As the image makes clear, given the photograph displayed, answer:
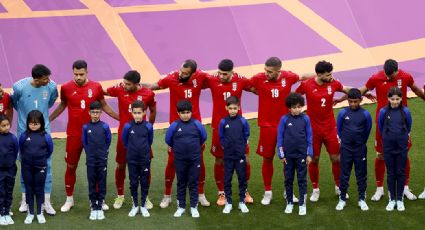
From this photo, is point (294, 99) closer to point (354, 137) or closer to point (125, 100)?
point (354, 137)

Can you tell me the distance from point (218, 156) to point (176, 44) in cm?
641

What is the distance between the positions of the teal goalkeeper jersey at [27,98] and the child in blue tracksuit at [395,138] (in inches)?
178

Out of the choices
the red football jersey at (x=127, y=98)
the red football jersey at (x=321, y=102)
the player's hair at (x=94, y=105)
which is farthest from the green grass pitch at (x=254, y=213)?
the player's hair at (x=94, y=105)

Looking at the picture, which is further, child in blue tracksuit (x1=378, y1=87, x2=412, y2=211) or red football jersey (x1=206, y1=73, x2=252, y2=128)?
red football jersey (x1=206, y1=73, x2=252, y2=128)

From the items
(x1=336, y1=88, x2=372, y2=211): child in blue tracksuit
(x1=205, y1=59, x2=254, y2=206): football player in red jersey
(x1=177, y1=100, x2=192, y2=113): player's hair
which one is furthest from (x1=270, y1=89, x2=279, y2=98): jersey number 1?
(x1=177, y1=100, x2=192, y2=113): player's hair

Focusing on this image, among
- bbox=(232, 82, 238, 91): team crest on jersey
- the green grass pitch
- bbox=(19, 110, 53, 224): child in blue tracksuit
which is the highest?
bbox=(232, 82, 238, 91): team crest on jersey

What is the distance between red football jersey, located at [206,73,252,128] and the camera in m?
11.5

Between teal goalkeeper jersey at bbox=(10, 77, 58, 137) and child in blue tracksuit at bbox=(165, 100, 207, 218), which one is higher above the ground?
teal goalkeeper jersey at bbox=(10, 77, 58, 137)

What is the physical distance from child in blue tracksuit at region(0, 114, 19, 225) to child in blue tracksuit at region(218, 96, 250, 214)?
2.72 meters

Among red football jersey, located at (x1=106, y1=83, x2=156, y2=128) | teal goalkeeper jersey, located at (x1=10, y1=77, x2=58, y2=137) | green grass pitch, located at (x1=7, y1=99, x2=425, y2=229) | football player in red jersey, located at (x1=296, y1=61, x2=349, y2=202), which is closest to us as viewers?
green grass pitch, located at (x1=7, y1=99, x2=425, y2=229)

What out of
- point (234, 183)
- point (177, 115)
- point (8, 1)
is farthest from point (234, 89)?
point (8, 1)

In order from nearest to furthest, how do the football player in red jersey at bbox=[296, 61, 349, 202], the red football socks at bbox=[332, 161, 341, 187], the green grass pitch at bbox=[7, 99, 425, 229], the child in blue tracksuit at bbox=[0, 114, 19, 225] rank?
the child in blue tracksuit at bbox=[0, 114, 19, 225]
the green grass pitch at bbox=[7, 99, 425, 229]
the football player in red jersey at bbox=[296, 61, 349, 202]
the red football socks at bbox=[332, 161, 341, 187]

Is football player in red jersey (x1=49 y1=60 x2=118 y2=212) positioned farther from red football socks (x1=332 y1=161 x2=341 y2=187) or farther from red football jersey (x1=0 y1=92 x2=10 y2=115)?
red football socks (x1=332 y1=161 x2=341 y2=187)

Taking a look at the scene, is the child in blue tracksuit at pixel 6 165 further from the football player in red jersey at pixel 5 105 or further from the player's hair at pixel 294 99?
the player's hair at pixel 294 99
